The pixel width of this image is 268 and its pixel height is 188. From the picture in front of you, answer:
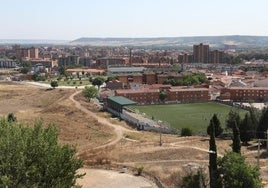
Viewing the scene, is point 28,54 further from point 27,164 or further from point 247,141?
point 27,164

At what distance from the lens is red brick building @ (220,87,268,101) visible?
70.6 meters

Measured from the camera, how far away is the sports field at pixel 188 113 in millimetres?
51219

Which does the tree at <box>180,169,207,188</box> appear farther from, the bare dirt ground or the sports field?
the sports field

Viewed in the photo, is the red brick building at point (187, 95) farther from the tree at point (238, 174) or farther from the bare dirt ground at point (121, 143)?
the tree at point (238, 174)

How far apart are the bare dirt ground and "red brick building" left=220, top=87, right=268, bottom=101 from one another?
22.9 metres

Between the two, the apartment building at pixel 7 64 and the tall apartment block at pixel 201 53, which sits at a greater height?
the tall apartment block at pixel 201 53

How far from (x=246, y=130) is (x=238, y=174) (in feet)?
61.7

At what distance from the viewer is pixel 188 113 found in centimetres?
5916

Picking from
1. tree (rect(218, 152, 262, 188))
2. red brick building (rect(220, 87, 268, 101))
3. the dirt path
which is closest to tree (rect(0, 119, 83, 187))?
tree (rect(218, 152, 262, 188))

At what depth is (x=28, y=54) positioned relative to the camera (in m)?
182

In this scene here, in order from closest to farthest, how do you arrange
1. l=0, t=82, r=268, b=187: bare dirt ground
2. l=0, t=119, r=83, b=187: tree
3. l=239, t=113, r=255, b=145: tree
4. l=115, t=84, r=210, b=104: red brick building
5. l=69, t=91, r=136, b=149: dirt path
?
l=0, t=119, r=83, b=187: tree
l=0, t=82, r=268, b=187: bare dirt ground
l=239, t=113, r=255, b=145: tree
l=69, t=91, r=136, b=149: dirt path
l=115, t=84, r=210, b=104: red brick building

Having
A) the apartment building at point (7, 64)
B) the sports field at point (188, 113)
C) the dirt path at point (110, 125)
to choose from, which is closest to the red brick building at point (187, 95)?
the sports field at point (188, 113)

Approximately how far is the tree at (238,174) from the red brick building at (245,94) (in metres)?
52.1

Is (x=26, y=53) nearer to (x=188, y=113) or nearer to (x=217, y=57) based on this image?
(x=217, y=57)
